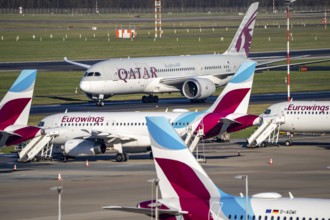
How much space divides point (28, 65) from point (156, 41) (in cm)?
4538

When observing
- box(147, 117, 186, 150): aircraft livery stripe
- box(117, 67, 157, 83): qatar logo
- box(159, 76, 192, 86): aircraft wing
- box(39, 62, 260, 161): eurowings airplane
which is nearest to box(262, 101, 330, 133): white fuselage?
box(39, 62, 260, 161): eurowings airplane

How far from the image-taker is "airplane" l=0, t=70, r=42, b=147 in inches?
2520

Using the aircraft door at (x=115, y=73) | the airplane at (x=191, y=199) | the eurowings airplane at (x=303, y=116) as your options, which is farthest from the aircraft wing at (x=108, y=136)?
the airplane at (x=191, y=199)

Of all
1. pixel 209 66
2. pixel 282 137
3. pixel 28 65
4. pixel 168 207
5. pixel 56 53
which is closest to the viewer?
pixel 168 207

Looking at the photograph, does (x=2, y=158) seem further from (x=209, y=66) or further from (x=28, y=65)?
(x=28, y=65)

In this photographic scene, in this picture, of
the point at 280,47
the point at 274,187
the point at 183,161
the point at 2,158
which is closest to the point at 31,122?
the point at 2,158

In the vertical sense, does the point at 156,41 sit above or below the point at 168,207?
below

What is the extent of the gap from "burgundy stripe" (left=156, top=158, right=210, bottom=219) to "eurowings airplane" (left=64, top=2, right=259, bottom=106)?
71.9 m

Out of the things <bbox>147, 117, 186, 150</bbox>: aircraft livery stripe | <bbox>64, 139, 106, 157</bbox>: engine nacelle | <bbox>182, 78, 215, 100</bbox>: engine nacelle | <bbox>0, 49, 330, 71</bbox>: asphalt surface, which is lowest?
<bbox>0, 49, 330, 71</bbox>: asphalt surface

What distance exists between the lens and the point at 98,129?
75.1 m

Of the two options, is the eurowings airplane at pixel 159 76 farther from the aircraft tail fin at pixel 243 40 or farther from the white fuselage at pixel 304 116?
the white fuselage at pixel 304 116

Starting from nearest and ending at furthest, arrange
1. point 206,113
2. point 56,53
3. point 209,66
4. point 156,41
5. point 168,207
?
1. point 168,207
2. point 206,113
3. point 209,66
4. point 56,53
5. point 156,41

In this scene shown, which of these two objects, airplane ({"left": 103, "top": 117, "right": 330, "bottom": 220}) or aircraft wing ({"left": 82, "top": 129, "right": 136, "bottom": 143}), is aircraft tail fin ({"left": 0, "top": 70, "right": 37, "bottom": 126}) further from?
airplane ({"left": 103, "top": 117, "right": 330, "bottom": 220})

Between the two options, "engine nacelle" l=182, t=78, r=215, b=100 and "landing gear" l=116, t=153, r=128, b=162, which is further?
"engine nacelle" l=182, t=78, r=215, b=100
